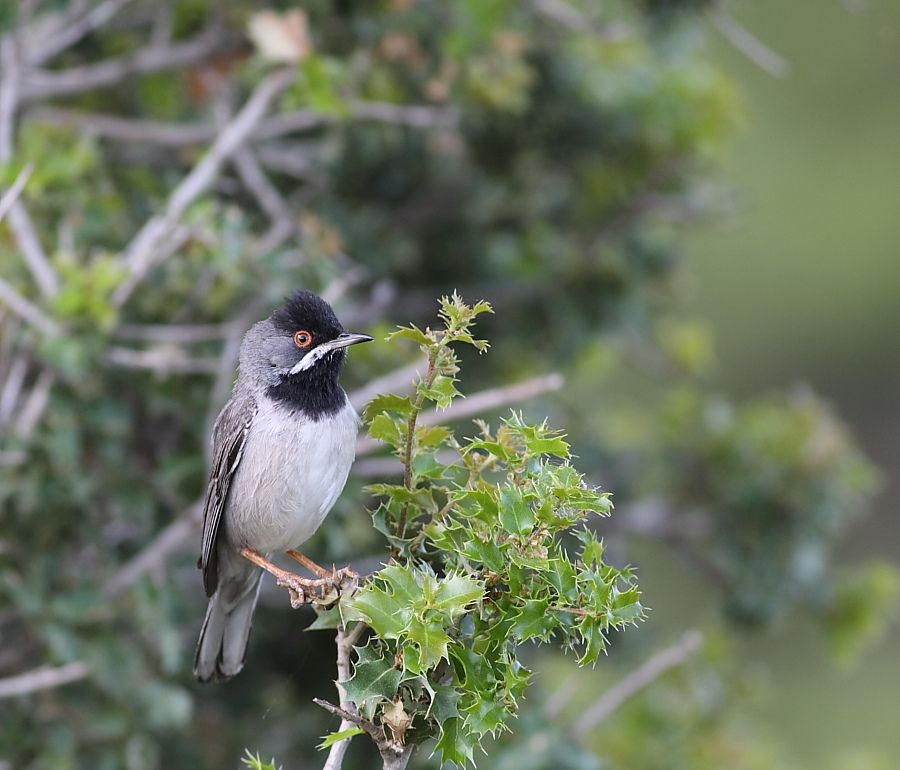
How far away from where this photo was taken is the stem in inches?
111

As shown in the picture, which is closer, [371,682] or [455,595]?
[455,595]

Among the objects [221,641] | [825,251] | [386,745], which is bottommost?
[825,251]

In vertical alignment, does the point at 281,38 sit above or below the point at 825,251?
above

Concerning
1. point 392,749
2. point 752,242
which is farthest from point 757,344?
point 392,749

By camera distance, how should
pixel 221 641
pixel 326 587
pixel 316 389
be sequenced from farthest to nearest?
pixel 221 641, pixel 316 389, pixel 326 587

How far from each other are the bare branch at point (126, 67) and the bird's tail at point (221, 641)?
278 centimetres

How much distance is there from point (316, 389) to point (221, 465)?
17.8 inches

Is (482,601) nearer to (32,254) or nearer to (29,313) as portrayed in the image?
(29,313)

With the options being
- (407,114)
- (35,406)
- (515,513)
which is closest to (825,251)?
(407,114)

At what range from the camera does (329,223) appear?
21.0 feet

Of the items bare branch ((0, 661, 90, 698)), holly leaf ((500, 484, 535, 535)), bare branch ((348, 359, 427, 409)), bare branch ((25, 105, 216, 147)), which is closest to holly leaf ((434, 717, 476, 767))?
holly leaf ((500, 484, 535, 535))

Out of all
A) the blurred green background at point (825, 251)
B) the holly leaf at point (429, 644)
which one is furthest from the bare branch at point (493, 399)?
the blurred green background at point (825, 251)

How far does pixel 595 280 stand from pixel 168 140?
2261 mm

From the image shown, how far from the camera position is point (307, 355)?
13.7 feet
